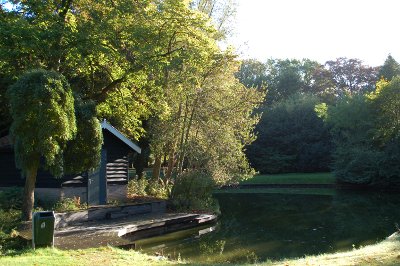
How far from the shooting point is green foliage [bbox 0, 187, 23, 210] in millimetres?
15139

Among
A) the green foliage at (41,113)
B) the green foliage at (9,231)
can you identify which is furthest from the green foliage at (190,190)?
the green foliage at (41,113)

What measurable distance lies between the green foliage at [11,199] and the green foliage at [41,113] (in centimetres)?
412

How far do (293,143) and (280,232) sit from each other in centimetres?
3724

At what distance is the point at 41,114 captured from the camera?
447 inches

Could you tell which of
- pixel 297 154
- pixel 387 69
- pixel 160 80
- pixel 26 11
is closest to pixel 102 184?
pixel 160 80

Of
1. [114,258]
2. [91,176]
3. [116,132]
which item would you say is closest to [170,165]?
[116,132]

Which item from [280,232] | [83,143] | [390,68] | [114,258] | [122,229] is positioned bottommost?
[280,232]

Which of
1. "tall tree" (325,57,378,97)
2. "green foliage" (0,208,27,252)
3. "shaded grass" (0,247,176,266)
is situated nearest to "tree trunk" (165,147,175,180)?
"green foliage" (0,208,27,252)

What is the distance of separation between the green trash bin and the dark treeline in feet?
59.4

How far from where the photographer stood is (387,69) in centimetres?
5275

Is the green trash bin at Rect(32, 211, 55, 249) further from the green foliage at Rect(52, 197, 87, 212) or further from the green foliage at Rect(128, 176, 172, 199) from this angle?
the green foliage at Rect(128, 176, 172, 199)

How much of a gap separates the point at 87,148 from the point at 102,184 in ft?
22.1

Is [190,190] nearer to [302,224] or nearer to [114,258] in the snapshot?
[302,224]

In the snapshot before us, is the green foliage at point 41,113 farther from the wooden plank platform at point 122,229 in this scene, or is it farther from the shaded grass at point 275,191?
the shaded grass at point 275,191
